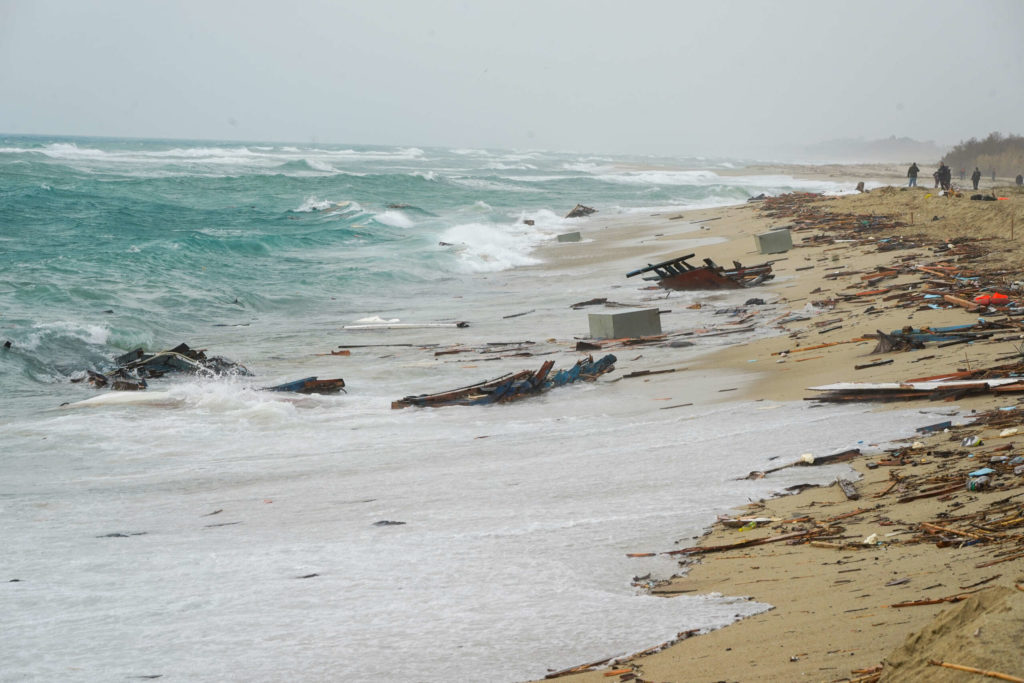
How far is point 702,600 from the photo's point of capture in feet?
13.6

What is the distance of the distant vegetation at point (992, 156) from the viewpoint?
61031 millimetres

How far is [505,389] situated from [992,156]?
66205mm

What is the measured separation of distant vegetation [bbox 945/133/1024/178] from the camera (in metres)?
61.0

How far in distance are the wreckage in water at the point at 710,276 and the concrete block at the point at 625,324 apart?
3262 millimetres

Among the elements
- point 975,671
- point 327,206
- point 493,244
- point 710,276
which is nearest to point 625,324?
point 710,276

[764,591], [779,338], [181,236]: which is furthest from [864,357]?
[181,236]

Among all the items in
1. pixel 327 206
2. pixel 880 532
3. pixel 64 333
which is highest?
pixel 327 206

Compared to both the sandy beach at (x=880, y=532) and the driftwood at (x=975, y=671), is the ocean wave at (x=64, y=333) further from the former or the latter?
the driftwood at (x=975, y=671)

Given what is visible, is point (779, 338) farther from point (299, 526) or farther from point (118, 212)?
point (118, 212)

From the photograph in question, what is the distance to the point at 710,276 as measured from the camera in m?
16.0

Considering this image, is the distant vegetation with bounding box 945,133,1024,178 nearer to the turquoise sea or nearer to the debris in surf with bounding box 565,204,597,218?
the debris in surf with bounding box 565,204,597,218

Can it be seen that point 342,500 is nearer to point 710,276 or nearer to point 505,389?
point 505,389

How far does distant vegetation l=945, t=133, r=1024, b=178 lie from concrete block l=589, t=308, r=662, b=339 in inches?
2255

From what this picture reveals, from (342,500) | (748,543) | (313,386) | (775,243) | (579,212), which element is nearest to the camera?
(748,543)
